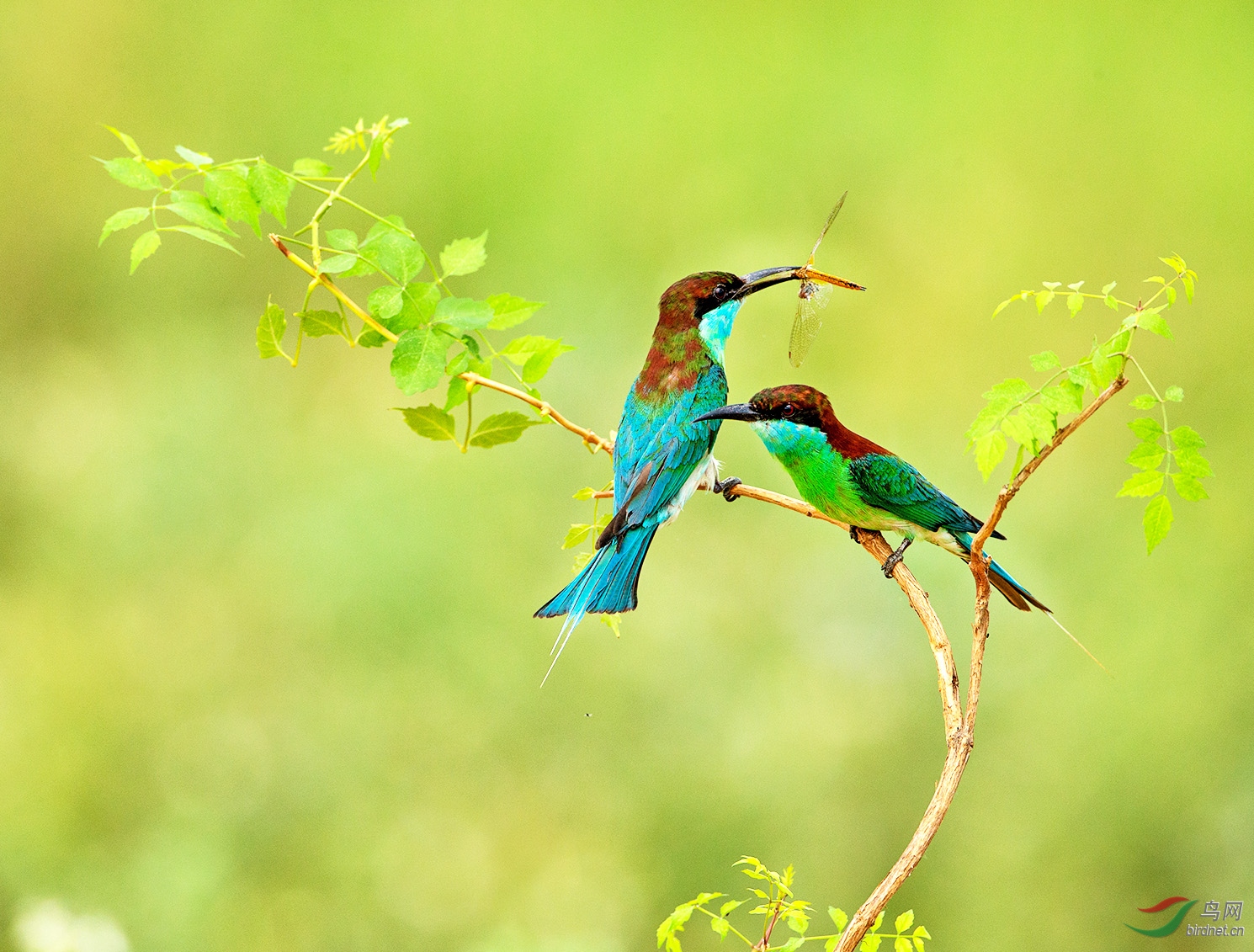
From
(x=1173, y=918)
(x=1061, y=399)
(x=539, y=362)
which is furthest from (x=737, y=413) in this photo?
(x=1173, y=918)

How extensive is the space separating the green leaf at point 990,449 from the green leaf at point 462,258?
414mm

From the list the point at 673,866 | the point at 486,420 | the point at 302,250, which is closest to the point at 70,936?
the point at 673,866

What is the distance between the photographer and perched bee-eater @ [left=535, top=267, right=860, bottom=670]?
2.88ft

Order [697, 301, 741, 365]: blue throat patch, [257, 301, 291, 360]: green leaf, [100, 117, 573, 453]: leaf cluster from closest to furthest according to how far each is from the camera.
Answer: [100, 117, 573, 453]: leaf cluster < [257, 301, 291, 360]: green leaf < [697, 301, 741, 365]: blue throat patch

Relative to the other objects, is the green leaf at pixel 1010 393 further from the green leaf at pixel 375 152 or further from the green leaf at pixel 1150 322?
the green leaf at pixel 375 152

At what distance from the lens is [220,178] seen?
0.81 metres

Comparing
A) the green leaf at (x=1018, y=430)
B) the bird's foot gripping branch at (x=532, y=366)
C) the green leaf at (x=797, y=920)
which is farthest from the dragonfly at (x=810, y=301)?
the green leaf at (x=797, y=920)

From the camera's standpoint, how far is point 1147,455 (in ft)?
2.50

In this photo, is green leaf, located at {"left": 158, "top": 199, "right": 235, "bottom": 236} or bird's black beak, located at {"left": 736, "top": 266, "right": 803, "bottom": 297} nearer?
green leaf, located at {"left": 158, "top": 199, "right": 235, "bottom": 236}

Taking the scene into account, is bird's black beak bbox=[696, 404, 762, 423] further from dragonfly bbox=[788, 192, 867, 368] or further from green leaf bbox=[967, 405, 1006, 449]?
green leaf bbox=[967, 405, 1006, 449]

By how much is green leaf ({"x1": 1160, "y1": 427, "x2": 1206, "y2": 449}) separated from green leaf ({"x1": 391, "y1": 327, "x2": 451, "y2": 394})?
0.52 meters

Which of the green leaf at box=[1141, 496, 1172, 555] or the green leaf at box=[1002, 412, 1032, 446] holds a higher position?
the green leaf at box=[1002, 412, 1032, 446]

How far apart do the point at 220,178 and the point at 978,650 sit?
640 mm

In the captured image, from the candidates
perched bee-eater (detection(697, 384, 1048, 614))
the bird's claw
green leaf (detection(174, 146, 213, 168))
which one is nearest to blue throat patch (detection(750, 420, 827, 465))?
perched bee-eater (detection(697, 384, 1048, 614))
